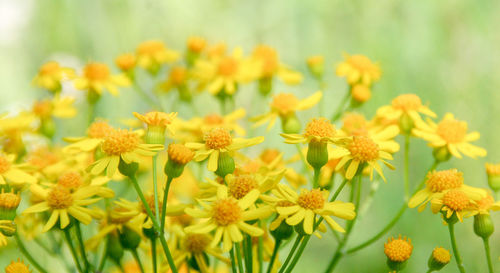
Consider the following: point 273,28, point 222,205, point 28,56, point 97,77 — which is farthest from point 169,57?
point 28,56

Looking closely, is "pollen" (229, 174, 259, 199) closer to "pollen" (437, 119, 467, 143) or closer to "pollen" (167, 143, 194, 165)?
"pollen" (167, 143, 194, 165)

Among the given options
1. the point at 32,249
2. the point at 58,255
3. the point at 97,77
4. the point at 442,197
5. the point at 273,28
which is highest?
the point at 273,28

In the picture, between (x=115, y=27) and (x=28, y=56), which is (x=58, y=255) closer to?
(x=115, y=27)

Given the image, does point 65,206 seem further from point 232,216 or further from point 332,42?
point 332,42

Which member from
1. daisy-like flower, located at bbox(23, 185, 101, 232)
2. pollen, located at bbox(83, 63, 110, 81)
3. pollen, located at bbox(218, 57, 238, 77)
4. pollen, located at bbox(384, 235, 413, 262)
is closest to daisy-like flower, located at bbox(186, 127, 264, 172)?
daisy-like flower, located at bbox(23, 185, 101, 232)

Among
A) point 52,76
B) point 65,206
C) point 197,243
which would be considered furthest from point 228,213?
point 52,76

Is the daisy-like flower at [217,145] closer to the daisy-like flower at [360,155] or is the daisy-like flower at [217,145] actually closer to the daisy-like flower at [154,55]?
the daisy-like flower at [360,155]
